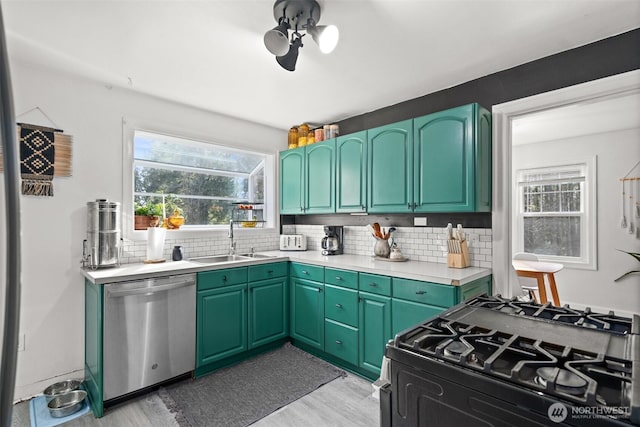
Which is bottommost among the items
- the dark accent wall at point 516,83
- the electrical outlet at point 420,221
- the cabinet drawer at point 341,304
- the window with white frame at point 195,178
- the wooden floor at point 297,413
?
the wooden floor at point 297,413

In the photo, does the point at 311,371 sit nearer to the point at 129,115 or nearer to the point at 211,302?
the point at 211,302

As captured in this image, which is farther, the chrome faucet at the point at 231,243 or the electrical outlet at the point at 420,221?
the chrome faucet at the point at 231,243

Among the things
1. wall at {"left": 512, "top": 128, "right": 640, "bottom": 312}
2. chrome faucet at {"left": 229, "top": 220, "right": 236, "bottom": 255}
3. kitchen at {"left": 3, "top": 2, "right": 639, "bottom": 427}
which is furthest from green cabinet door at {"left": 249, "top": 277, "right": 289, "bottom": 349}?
wall at {"left": 512, "top": 128, "right": 640, "bottom": 312}

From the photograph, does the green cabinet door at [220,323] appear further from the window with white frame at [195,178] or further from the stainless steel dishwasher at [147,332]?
the window with white frame at [195,178]

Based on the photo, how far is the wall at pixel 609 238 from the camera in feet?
13.1

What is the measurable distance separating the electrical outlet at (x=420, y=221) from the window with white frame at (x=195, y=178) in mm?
1846

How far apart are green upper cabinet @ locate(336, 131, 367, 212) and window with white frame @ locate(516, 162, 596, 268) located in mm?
3408

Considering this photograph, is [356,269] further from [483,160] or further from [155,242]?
[155,242]

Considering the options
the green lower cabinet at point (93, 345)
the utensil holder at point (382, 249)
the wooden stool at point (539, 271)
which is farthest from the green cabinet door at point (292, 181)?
Result: the wooden stool at point (539, 271)

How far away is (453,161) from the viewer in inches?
95.0

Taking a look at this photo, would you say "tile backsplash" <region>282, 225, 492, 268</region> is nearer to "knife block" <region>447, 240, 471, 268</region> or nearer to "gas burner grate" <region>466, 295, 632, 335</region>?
"knife block" <region>447, 240, 471, 268</region>

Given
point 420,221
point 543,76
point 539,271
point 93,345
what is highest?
point 543,76

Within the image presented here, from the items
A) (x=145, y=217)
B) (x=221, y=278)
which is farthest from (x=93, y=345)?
(x=145, y=217)

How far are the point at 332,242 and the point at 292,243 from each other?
0.59m
